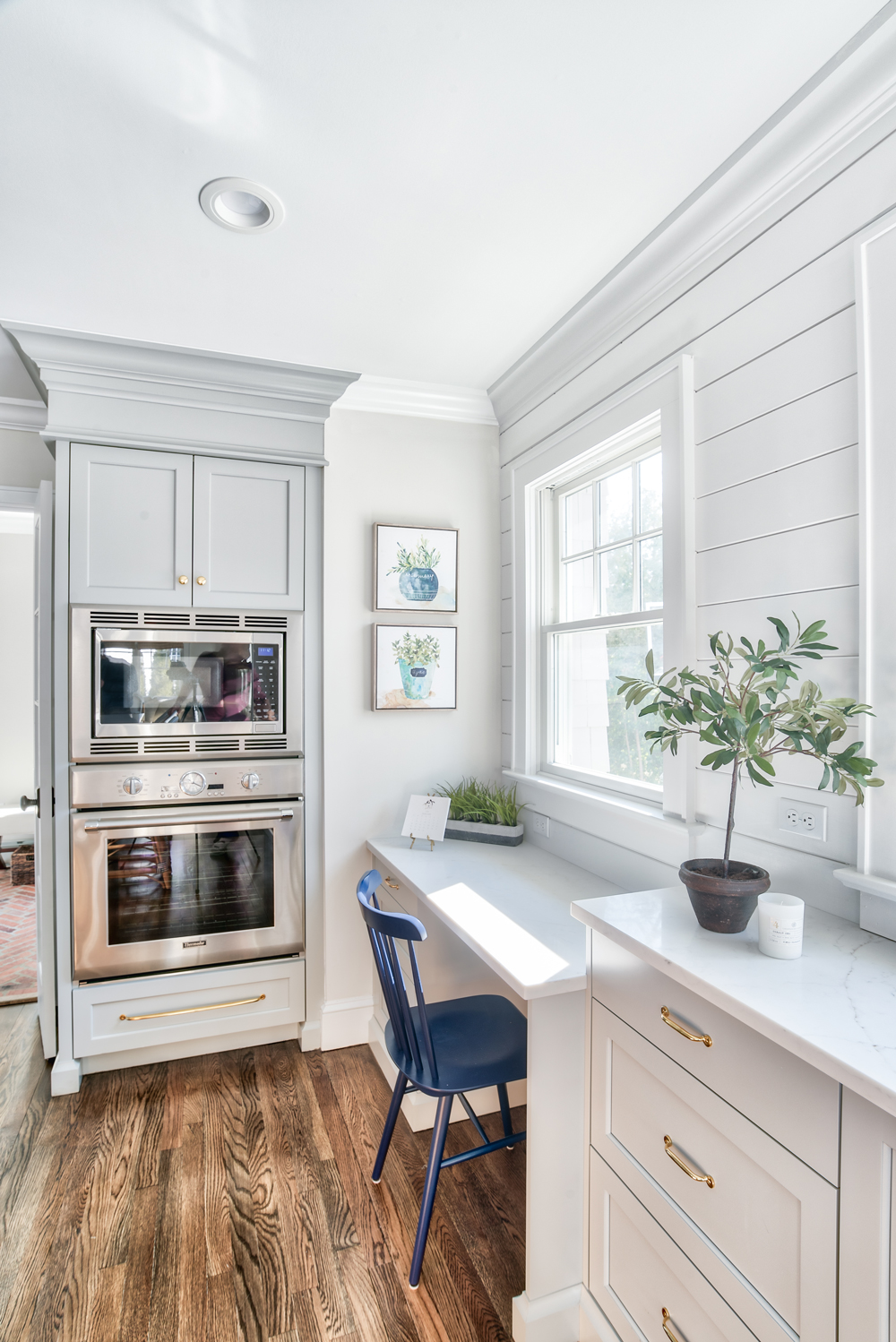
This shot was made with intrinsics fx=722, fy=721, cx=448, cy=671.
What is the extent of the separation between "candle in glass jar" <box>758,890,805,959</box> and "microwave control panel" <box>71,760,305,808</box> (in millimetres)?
1907

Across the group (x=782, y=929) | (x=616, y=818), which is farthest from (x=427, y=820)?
(x=782, y=929)

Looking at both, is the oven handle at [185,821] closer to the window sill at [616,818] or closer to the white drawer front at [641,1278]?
the window sill at [616,818]

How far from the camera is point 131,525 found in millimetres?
2590

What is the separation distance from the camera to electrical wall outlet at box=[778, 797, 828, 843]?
60.0 inches

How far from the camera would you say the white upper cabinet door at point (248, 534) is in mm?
2670

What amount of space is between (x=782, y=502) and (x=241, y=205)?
148 centimetres

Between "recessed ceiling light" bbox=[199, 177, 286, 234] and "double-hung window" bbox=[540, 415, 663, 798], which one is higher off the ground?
"recessed ceiling light" bbox=[199, 177, 286, 234]

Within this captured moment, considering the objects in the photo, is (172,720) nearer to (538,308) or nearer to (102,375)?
(102,375)

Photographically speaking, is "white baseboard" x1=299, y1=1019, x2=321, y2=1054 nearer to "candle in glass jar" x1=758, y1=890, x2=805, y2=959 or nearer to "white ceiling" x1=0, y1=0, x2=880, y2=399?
"candle in glass jar" x1=758, y1=890, x2=805, y2=959

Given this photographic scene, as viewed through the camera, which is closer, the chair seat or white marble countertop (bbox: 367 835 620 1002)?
white marble countertop (bbox: 367 835 620 1002)

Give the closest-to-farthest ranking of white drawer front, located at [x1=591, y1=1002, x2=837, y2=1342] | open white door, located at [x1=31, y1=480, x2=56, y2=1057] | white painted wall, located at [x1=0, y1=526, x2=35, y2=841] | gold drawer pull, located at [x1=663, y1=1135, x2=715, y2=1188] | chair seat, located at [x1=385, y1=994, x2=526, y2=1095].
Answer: white drawer front, located at [x1=591, y1=1002, x2=837, y2=1342] → gold drawer pull, located at [x1=663, y1=1135, x2=715, y2=1188] → chair seat, located at [x1=385, y1=994, x2=526, y2=1095] → open white door, located at [x1=31, y1=480, x2=56, y2=1057] → white painted wall, located at [x1=0, y1=526, x2=35, y2=841]

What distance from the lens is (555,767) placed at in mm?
2768

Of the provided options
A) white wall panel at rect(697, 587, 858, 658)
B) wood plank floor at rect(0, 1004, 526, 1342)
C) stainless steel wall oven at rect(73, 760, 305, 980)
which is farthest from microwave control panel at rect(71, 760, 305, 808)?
white wall panel at rect(697, 587, 858, 658)

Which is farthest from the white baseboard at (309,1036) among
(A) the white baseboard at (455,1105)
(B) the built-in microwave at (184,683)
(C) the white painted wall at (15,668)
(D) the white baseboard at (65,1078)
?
(C) the white painted wall at (15,668)
